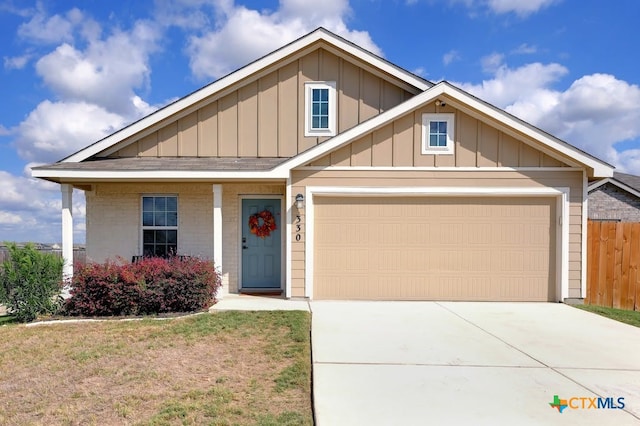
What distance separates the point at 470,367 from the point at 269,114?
7.04 metres

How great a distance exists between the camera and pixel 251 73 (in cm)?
915

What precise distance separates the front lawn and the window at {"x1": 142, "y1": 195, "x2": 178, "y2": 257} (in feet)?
9.51

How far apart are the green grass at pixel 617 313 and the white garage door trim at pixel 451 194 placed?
515mm

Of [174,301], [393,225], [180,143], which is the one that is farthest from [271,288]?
[180,143]

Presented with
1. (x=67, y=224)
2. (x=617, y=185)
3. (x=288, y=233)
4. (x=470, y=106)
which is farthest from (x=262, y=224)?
(x=617, y=185)

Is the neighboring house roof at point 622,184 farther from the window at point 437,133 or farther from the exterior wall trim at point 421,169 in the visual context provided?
the window at point 437,133

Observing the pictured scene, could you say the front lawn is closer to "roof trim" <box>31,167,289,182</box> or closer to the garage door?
the garage door

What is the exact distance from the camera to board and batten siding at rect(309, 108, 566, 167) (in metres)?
8.10

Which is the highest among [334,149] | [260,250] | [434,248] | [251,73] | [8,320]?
[251,73]

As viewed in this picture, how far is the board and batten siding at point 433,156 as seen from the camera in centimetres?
810

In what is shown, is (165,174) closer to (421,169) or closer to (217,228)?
(217,228)

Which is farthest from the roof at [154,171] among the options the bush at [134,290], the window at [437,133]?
the window at [437,133]

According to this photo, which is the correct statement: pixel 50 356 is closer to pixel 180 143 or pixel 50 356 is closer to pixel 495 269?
pixel 180 143

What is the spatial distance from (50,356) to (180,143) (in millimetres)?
5537
